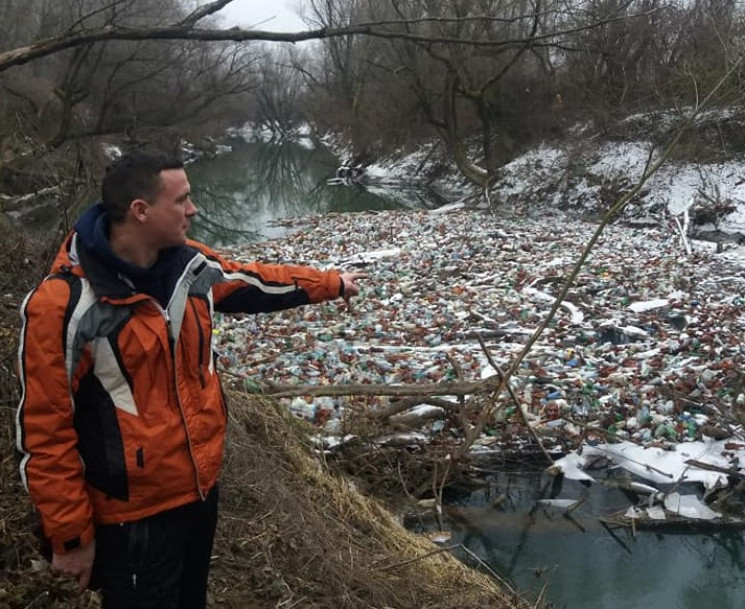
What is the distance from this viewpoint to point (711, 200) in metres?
14.4

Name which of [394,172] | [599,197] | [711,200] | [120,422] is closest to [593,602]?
[120,422]

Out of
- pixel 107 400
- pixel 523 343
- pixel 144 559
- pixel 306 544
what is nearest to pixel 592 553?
pixel 306 544

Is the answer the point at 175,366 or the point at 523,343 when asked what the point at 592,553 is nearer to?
the point at 523,343

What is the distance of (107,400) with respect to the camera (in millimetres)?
1667

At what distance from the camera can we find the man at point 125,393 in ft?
5.26

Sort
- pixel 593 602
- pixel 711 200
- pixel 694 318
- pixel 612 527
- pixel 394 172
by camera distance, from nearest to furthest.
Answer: pixel 593 602, pixel 612 527, pixel 694 318, pixel 711 200, pixel 394 172

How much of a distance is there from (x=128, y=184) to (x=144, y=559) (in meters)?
0.97

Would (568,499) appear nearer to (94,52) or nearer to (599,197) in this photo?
(599,197)

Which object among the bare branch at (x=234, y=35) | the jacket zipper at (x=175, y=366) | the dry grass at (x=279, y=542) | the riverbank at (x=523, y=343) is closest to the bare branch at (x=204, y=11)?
the bare branch at (x=234, y=35)

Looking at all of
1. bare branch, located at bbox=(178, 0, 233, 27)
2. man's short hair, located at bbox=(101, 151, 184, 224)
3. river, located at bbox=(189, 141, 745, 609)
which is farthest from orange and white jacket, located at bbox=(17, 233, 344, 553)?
river, located at bbox=(189, 141, 745, 609)

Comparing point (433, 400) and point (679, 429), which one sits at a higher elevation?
point (433, 400)

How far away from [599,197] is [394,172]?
13.3 metres

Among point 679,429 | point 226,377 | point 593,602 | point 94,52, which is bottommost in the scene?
point 593,602

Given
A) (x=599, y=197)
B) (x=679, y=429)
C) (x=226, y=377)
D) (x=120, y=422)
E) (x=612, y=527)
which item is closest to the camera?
(x=120, y=422)
